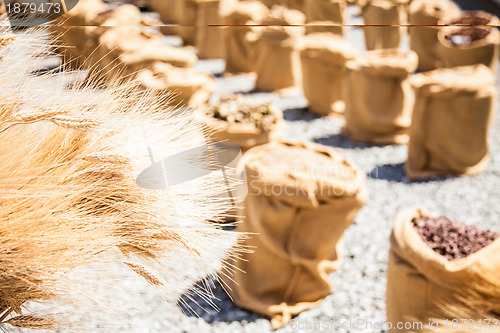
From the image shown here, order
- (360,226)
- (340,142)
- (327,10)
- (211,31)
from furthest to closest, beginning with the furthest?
1. (327,10)
2. (211,31)
3. (340,142)
4. (360,226)

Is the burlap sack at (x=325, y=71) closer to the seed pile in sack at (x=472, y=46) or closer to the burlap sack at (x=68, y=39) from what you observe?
the seed pile in sack at (x=472, y=46)

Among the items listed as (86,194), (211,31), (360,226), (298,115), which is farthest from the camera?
Result: (211,31)

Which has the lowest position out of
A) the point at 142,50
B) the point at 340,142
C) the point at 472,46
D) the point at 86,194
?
the point at 340,142

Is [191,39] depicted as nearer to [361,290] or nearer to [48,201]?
[361,290]

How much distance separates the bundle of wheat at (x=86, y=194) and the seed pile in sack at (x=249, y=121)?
1.20 metres

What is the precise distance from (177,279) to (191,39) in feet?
11.7

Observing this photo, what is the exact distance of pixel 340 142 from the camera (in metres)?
3.17

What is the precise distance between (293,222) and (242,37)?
112 inches

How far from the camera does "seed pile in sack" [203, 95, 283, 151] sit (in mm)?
1895

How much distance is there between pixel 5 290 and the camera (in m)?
0.52

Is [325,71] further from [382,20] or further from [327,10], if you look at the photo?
[327,10]

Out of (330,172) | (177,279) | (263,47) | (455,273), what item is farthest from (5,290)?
(263,47)

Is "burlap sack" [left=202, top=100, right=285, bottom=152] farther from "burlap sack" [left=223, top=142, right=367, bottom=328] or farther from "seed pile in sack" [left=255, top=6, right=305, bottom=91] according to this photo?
"seed pile in sack" [left=255, top=6, right=305, bottom=91]

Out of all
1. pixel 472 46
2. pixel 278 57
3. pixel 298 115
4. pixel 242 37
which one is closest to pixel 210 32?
pixel 242 37
